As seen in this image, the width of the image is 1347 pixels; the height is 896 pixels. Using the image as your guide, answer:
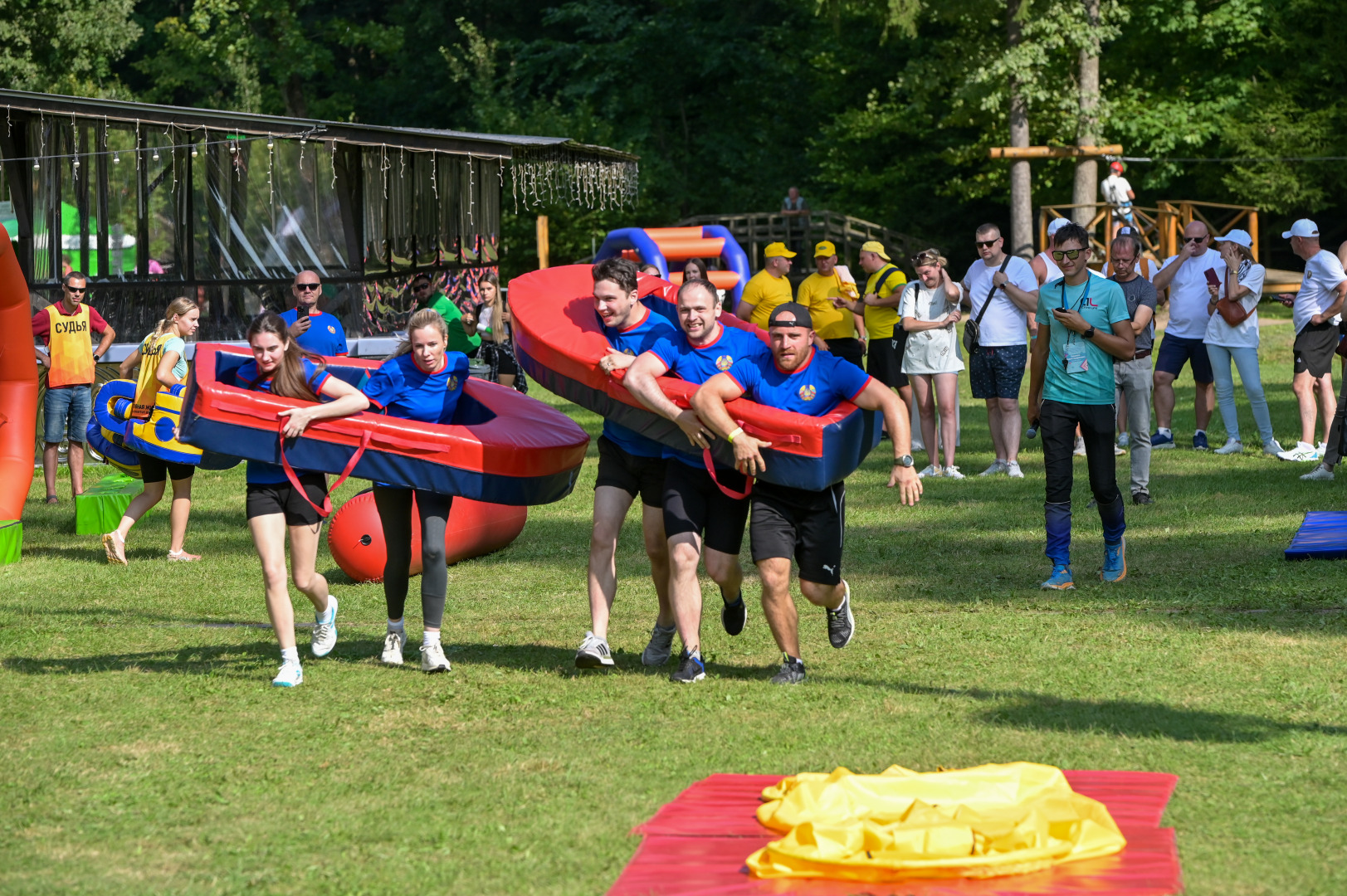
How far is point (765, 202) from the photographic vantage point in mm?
42750

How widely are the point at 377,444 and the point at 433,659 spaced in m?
0.99

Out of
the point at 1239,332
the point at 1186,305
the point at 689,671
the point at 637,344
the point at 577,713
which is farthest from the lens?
the point at 1186,305

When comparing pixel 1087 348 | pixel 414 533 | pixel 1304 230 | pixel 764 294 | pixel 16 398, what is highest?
pixel 1304 230

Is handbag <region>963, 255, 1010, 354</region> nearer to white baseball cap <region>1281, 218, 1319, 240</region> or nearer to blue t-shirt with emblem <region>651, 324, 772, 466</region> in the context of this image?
white baseball cap <region>1281, 218, 1319, 240</region>

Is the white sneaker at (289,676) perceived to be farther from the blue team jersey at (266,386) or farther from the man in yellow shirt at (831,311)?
the man in yellow shirt at (831,311)

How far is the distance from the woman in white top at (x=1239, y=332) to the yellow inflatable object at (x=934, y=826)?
28.6ft

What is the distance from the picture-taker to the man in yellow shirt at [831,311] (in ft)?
41.1

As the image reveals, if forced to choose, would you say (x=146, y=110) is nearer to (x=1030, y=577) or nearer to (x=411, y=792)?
(x=1030, y=577)

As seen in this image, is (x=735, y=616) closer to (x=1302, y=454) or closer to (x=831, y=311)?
(x=831, y=311)

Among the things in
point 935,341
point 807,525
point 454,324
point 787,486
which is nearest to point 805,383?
point 787,486

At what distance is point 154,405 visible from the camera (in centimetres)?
941

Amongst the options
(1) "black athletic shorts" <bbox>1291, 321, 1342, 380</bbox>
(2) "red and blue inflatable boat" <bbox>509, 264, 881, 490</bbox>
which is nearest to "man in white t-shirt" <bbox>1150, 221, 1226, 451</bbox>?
(1) "black athletic shorts" <bbox>1291, 321, 1342, 380</bbox>

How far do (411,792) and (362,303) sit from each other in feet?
47.5

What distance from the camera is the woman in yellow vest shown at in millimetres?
9445
